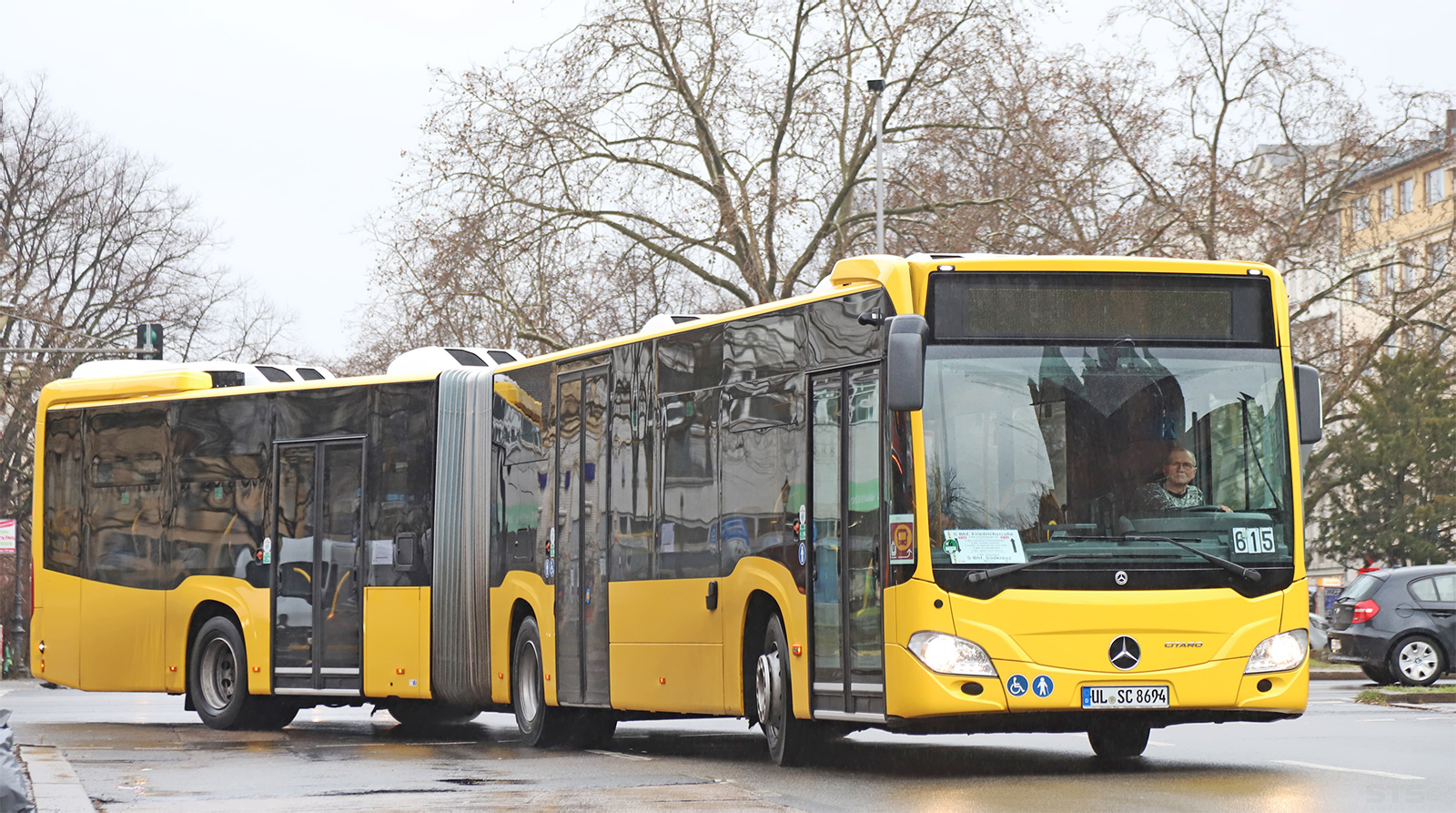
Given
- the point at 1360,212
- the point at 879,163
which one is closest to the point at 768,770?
the point at 879,163

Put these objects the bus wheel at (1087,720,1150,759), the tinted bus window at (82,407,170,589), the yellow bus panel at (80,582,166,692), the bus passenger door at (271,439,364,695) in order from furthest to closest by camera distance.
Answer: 1. the tinted bus window at (82,407,170,589)
2. the yellow bus panel at (80,582,166,692)
3. the bus passenger door at (271,439,364,695)
4. the bus wheel at (1087,720,1150,759)

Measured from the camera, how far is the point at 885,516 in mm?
11930

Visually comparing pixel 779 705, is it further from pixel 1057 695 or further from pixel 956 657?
pixel 1057 695

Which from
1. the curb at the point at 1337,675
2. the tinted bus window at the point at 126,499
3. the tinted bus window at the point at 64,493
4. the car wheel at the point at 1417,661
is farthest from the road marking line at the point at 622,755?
the curb at the point at 1337,675

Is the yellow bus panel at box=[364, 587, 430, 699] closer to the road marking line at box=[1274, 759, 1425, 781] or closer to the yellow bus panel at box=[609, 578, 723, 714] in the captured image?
the yellow bus panel at box=[609, 578, 723, 714]

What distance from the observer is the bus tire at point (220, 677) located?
1958 centimetres

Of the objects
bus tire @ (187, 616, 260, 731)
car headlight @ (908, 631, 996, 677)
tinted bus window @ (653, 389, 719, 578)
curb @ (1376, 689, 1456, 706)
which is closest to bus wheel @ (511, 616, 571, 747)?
tinted bus window @ (653, 389, 719, 578)

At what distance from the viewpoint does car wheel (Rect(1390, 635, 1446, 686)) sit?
2505 cm

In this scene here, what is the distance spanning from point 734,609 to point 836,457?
65.6 inches

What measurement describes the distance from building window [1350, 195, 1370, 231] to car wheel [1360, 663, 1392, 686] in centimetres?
2049

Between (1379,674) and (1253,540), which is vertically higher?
(1253,540)

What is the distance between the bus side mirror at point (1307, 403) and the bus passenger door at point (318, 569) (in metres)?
9.42

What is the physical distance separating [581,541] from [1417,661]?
43.4 ft

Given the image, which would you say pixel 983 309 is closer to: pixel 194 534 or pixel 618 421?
pixel 618 421
